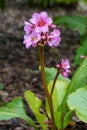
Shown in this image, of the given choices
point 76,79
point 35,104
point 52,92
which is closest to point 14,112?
point 35,104

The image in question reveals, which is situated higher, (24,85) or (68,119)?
(68,119)

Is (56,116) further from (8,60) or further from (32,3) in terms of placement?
(32,3)

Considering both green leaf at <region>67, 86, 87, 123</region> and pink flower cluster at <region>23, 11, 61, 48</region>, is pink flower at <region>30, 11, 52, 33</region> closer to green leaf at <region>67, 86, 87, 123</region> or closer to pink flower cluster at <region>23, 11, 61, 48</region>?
pink flower cluster at <region>23, 11, 61, 48</region>

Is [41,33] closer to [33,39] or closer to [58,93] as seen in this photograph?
[33,39]

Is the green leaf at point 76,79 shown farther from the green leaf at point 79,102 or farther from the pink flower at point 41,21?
the pink flower at point 41,21

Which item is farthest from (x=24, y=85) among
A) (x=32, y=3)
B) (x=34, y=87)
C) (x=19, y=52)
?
(x=32, y=3)

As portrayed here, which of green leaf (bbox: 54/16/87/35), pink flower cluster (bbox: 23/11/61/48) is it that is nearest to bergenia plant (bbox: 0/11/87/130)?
pink flower cluster (bbox: 23/11/61/48)
